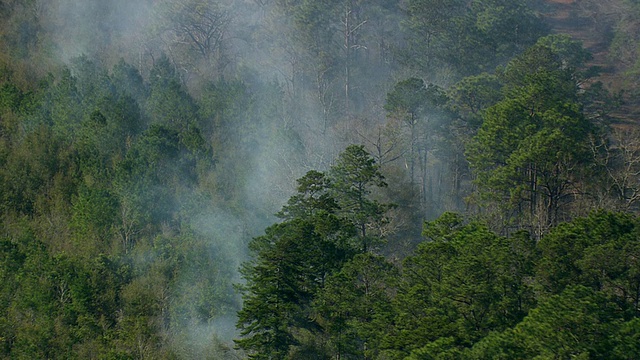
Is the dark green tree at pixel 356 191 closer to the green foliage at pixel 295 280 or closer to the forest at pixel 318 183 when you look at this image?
the forest at pixel 318 183

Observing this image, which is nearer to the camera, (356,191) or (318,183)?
(318,183)

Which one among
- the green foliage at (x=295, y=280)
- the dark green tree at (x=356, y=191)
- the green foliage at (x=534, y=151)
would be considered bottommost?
the green foliage at (x=295, y=280)

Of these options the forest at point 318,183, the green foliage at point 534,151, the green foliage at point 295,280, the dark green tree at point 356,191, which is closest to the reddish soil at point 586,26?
the forest at point 318,183

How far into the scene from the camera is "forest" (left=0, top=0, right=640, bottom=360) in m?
28.7

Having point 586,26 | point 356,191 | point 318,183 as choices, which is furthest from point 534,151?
point 586,26

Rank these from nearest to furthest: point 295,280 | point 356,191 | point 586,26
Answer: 1. point 295,280
2. point 356,191
3. point 586,26

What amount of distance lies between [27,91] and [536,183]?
33.3 metres

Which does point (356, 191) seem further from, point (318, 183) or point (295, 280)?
point (295, 280)

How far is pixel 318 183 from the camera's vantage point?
3603cm

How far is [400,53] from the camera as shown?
206ft

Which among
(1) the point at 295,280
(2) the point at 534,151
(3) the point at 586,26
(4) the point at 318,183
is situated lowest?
(1) the point at 295,280

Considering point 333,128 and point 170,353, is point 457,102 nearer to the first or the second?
point 333,128

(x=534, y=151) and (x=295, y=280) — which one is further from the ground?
(x=534, y=151)

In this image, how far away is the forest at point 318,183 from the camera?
28656mm
